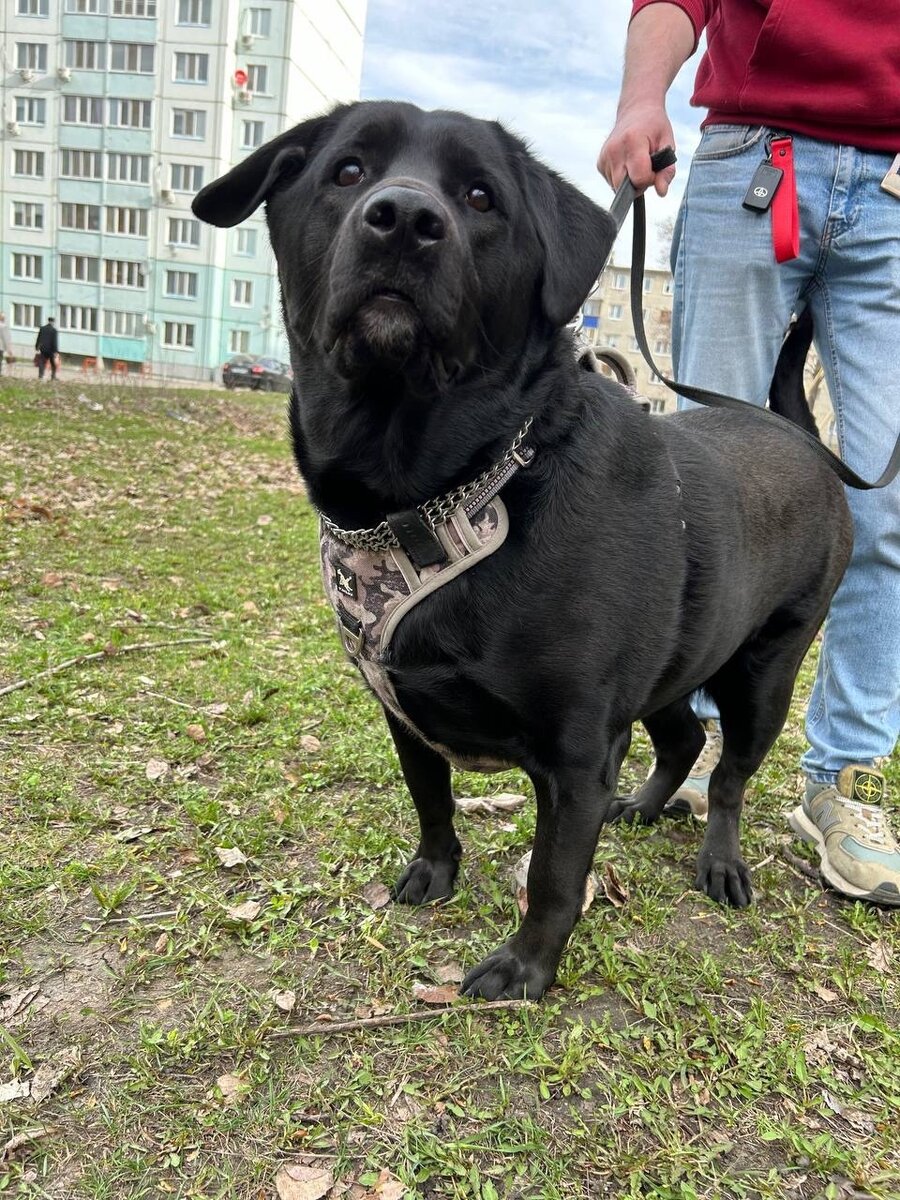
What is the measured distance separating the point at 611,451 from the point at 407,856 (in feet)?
4.50

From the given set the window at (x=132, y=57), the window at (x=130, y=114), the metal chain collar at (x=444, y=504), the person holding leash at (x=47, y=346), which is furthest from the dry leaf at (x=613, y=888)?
the window at (x=132, y=57)

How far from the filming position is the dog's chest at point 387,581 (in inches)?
71.0

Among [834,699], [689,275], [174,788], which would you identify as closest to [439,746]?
[174,788]

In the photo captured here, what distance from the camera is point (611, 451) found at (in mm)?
1951

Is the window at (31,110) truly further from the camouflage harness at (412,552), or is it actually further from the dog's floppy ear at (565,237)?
the camouflage harness at (412,552)

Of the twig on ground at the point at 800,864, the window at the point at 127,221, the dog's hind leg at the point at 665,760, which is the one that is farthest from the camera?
the window at the point at 127,221

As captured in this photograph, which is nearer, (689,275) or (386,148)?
(386,148)

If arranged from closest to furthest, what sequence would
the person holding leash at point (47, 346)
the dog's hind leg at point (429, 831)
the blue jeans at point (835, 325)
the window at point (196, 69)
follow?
the dog's hind leg at point (429, 831), the blue jeans at point (835, 325), the person holding leash at point (47, 346), the window at point (196, 69)

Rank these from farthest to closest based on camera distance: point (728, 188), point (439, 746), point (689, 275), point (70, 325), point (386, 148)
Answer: point (70, 325) → point (689, 275) → point (728, 188) → point (439, 746) → point (386, 148)

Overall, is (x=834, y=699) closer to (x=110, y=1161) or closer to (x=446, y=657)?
(x=446, y=657)

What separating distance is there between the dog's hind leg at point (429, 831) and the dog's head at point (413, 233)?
1060 millimetres

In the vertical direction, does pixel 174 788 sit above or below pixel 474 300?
below

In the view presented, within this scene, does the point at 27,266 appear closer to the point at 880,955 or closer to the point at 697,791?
the point at 697,791

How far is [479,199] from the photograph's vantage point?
1.91 m
